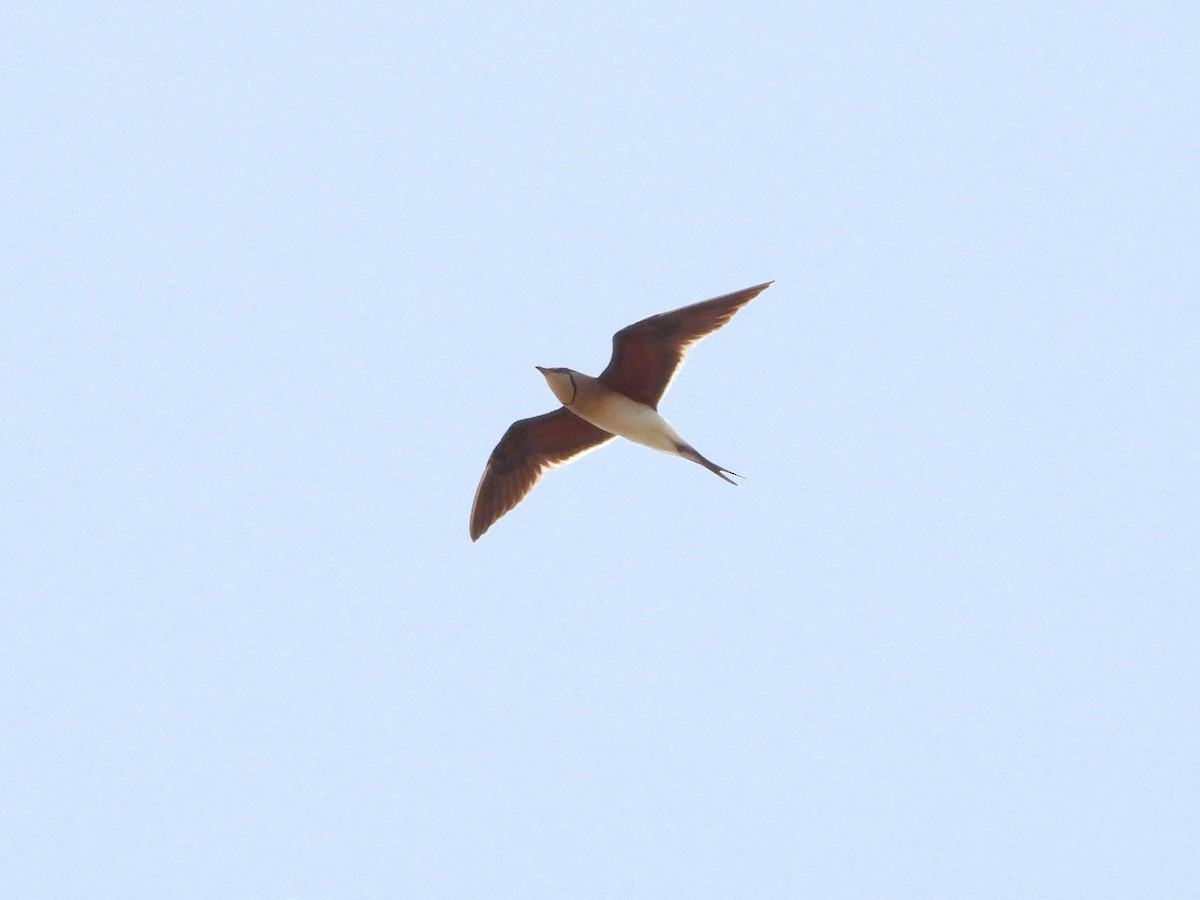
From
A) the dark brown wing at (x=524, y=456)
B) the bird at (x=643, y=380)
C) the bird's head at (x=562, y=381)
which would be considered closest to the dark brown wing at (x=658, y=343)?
the bird at (x=643, y=380)

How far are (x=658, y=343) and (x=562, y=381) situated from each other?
0.73 m

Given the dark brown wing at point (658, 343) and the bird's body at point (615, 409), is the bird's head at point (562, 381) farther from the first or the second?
the dark brown wing at point (658, 343)

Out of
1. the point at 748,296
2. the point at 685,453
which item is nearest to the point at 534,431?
the point at 685,453

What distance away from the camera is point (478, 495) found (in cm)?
1073

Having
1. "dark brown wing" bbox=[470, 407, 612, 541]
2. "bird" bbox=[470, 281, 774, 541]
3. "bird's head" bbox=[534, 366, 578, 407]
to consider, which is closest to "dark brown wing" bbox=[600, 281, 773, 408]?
"bird" bbox=[470, 281, 774, 541]

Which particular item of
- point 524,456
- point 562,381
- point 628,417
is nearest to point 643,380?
point 628,417

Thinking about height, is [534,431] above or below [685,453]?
above

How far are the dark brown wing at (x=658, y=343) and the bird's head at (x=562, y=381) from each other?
23 cm

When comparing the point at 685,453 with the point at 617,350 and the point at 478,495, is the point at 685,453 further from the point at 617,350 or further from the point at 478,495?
the point at 478,495

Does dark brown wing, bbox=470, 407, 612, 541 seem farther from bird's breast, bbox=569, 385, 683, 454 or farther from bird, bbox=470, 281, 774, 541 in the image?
bird's breast, bbox=569, 385, 683, 454

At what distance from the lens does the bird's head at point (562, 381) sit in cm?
970

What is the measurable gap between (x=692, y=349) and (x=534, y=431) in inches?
63.2

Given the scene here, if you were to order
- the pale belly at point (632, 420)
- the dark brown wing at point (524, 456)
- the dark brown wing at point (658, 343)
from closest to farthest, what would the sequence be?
the dark brown wing at point (658, 343), the pale belly at point (632, 420), the dark brown wing at point (524, 456)

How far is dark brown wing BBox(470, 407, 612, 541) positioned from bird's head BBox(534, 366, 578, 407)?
0.71 meters
